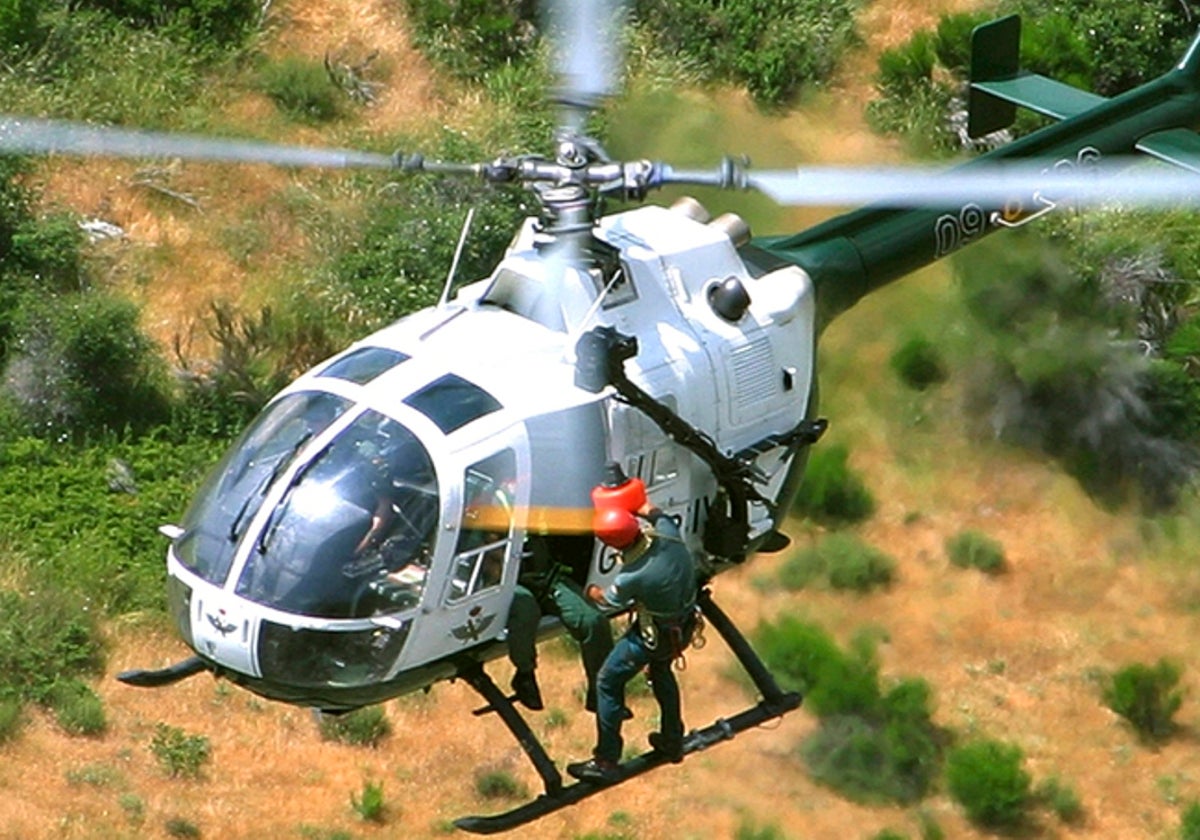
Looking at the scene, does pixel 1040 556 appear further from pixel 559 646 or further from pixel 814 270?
pixel 814 270

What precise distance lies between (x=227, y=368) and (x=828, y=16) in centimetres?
811

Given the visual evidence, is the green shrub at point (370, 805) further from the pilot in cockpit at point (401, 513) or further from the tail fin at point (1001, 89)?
the tail fin at point (1001, 89)

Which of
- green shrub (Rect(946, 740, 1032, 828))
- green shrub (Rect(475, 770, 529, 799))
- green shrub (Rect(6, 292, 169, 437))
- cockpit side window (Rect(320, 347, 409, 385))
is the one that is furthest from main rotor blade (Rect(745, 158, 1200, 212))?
green shrub (Rect(6, 292, 169, 437))

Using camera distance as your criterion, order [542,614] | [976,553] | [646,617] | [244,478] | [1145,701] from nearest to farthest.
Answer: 1. [244,478]
2. [646,617]
3. [542,614]
4. [1145,701]
5. [976,553]

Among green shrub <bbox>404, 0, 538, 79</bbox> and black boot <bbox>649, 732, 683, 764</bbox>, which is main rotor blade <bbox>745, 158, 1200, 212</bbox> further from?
green shrub <bbox>404, 0, 538, 79</bbox>

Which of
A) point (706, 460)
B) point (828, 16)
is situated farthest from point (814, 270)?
point (828, 16)

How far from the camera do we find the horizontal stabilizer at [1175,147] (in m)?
15.3

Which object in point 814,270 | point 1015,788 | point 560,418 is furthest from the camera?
point 1015,788

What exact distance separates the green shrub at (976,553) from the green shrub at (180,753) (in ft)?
20.1

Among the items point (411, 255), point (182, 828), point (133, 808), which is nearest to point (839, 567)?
point (411, 255)

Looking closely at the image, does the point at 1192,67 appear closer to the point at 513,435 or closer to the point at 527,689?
the point at 513,435

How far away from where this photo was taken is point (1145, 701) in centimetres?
1738

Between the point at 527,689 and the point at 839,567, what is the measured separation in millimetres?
6476

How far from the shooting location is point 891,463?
19.6 m
